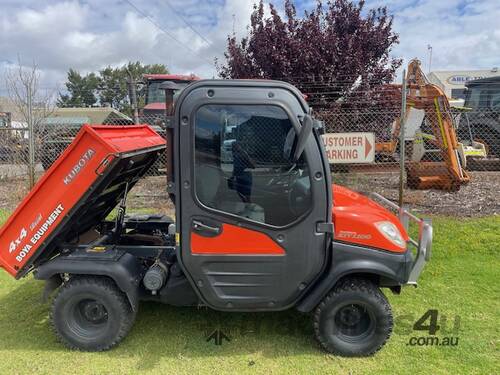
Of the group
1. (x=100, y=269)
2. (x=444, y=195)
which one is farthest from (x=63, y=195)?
(x=444, y=195)

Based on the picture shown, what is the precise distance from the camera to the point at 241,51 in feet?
28.3

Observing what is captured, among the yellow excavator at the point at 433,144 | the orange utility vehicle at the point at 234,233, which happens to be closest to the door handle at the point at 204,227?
the orange utility vehicle at the point at 234,233

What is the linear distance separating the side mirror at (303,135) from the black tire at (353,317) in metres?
1.09

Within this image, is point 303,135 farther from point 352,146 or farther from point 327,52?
point 327,52

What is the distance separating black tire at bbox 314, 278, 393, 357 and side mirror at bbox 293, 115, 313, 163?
1.09 metres

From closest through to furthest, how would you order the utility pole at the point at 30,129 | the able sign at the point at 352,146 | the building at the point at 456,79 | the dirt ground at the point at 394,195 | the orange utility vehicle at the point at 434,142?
the able sign at the point at 352,146, the utility pole at the point at 30,129, the dirt ground at the point at 394,195, the orange utility vehicle at the point at 434,142, the building at the point at 456,79

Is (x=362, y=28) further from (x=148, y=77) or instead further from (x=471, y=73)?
(x=471, y=73)

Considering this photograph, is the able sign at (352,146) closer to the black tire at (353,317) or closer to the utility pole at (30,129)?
the black tire at (353,317)

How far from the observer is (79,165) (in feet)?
9.19

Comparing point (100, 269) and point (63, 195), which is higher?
point (63, 195)

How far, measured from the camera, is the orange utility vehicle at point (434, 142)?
712cm

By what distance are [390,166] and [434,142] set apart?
0.94 m

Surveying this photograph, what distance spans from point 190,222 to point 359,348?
5.22 ft

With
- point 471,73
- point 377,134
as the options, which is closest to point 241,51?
point 377,134
